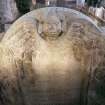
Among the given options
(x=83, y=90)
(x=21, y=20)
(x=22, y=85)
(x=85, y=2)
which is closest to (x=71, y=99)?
(x=83, y=90)

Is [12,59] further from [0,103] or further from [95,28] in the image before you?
[95,28]

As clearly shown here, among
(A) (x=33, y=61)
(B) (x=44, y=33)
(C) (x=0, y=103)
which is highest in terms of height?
(B) (x=44, y=33)

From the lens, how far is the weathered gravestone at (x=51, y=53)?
3.86 ft

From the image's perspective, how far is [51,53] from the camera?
1189mm

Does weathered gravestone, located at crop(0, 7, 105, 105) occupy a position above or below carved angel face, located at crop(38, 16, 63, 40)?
below

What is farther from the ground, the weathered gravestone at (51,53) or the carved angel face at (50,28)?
the carved angel face at (50,28)

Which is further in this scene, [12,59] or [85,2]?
[85,2]

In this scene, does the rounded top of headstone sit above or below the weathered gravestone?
above

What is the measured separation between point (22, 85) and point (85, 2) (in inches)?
195

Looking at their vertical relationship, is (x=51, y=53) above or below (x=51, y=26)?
below

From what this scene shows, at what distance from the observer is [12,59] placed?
1194 millimetres

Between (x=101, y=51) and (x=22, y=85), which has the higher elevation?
(x=101, y=51)

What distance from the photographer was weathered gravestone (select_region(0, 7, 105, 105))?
118cm

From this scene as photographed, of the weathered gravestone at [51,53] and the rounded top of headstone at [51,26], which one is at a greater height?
the rounded top of headstone at [51,26]
